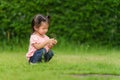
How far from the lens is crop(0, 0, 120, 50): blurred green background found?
437 inches

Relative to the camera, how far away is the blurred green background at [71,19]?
36.4 ft

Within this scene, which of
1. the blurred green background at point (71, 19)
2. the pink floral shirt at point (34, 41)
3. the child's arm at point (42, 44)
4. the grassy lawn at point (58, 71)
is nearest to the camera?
the grassy lawn at point (58, 71)

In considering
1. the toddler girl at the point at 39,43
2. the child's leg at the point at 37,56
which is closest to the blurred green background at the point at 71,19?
the toddler girl at the point at 39,43

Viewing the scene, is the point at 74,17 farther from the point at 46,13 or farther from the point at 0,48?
the point at 0,48

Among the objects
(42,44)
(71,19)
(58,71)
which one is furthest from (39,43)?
(71,19)

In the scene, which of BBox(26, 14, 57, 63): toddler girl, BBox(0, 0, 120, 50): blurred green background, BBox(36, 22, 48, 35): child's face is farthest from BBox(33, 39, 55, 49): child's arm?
BBox(0, 0, 120, 50): blurred green background

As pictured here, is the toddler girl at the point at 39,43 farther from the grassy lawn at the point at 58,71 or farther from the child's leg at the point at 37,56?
the grassy lawn at the point at 58,71

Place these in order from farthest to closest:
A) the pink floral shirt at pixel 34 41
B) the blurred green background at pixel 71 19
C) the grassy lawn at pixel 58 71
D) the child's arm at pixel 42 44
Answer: the blurred green background at pixel 71 19
the pink floral shirt at pixel 34 41
the child's arm at pixel 42 44
the grassy lawn at pixel 58 71

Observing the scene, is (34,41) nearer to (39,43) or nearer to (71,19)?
(39,43)

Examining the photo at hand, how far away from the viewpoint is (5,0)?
1118 cm

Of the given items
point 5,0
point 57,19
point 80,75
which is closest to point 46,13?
point 57,19

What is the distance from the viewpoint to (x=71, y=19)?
11.1 m

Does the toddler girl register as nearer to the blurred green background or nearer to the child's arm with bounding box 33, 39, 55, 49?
the child's arm with bounding box 33, 39, 55, 49

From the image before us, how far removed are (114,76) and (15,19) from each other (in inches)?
194
